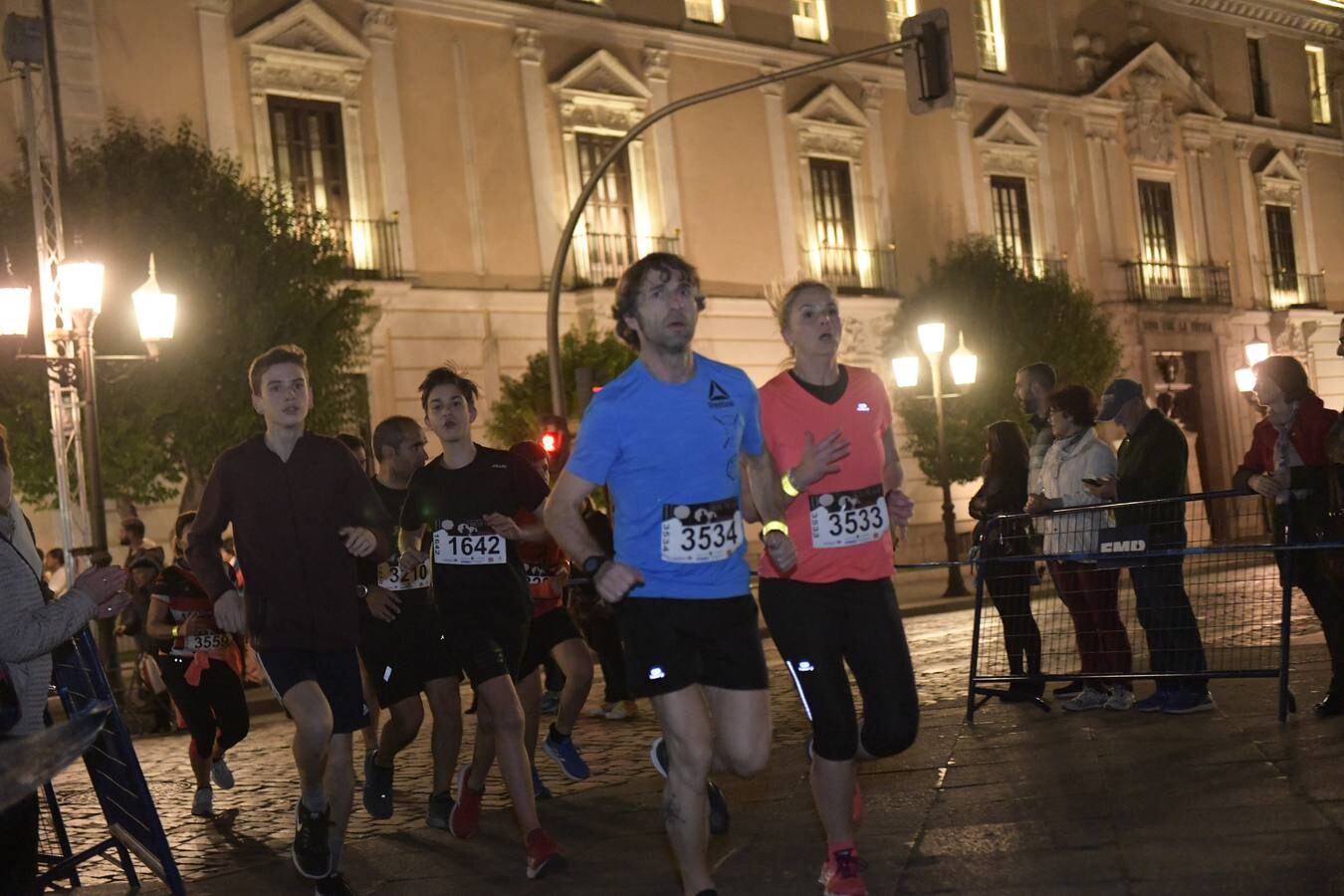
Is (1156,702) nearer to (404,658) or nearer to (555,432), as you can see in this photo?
(404,658)

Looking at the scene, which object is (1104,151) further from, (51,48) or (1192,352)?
(51,48)

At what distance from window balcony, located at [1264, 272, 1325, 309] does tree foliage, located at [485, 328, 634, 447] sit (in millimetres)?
22559

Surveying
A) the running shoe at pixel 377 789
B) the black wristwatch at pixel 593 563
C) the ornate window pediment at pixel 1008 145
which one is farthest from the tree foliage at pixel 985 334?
the black wristwatch at pixel 593 563

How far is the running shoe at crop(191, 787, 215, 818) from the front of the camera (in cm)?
946

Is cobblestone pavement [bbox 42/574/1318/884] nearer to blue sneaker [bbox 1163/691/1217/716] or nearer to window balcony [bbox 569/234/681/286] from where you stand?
blue sneaker [bbox 1163/691/1217/716]

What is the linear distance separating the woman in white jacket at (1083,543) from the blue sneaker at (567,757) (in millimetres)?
2840

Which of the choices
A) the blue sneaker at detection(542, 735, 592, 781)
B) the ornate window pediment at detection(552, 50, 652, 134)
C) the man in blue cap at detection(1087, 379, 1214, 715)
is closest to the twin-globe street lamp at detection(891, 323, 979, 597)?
the ornate window pediment at detection(552, 50, 652, 134)

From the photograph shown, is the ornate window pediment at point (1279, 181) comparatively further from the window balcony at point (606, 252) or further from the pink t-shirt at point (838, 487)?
the pink t-shirt at point (838, 487)

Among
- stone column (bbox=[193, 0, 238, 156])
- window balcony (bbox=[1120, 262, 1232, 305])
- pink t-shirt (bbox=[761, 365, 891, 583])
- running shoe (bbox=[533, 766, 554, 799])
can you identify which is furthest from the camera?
window balcony (bbox=[1120, 262, 1232, 305])

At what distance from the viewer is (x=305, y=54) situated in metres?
25.5

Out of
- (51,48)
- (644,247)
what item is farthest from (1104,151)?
(51,48)

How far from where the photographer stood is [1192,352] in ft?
132

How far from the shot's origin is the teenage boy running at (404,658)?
8008 mm

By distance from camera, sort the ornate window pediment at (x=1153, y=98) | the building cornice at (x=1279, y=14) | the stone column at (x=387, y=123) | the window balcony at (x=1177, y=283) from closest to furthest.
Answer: the stone column at (x=387, y=123), the window balcony at (x=1177, y=283), the ornate window pediment at (x=1153, y=98), the building cornice at (x=1279, y=14)
